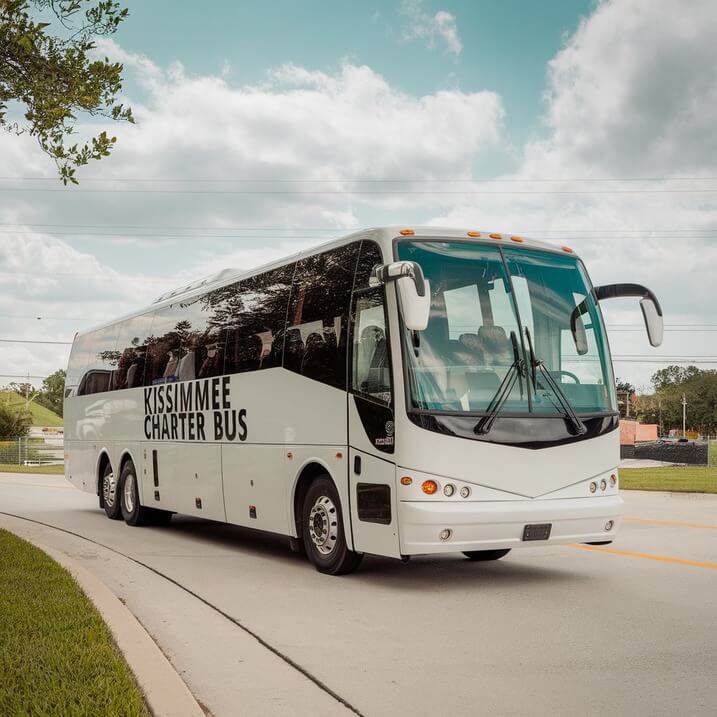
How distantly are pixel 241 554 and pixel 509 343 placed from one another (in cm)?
510

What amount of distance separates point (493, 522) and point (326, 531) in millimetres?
2064

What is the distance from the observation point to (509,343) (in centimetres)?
1018

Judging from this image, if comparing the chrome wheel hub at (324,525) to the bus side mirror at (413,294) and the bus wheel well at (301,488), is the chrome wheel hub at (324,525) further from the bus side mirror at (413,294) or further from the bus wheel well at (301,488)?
the bus side mirror at (413,294)

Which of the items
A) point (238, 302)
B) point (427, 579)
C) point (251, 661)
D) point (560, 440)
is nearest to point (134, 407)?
point (238, 302)

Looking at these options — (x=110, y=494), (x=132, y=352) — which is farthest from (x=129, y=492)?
(x=132, y=352)

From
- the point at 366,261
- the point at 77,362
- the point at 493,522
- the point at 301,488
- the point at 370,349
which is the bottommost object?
the point at 493,522

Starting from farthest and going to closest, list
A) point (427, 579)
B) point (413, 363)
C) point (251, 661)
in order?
point (427, 579) → point (413, 363) → point (251, 661)

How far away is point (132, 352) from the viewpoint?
18.0m

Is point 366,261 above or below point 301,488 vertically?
above

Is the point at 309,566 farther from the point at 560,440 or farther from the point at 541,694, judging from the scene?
the point at 541,694

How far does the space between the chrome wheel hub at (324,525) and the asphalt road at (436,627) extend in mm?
387

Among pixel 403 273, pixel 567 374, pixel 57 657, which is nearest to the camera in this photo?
pixel 57 657

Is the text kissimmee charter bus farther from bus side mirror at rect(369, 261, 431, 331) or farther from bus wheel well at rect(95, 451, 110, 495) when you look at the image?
bus wheel well at rect(95, 451, 110, 495)

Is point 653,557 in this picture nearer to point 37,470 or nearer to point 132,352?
point 132,352
